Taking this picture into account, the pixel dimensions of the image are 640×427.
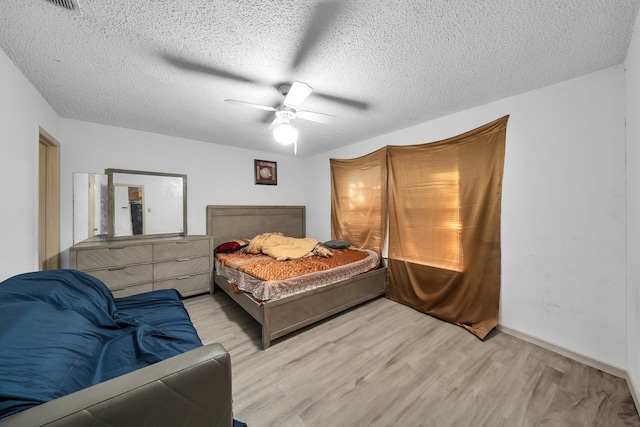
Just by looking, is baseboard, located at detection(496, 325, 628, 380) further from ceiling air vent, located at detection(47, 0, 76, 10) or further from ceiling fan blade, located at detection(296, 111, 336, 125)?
ceiling air vent, located at detection(47, 0, 76, 10)

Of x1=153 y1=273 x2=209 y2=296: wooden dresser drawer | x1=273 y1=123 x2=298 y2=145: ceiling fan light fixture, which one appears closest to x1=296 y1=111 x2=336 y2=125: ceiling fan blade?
x1=273 y1=123 x2=298 y2=145: ceiling fan light fixture

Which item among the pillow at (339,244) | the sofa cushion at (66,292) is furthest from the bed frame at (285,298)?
the sofa cushion at (66,292)

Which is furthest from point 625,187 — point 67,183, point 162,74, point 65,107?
point 67,183

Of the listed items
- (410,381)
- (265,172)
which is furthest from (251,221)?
(410,381)

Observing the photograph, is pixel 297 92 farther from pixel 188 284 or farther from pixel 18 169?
pixel 188 284

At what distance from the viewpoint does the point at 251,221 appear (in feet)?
13.7

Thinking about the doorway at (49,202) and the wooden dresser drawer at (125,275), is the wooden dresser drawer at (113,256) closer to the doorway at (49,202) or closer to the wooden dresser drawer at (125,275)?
the wooden dresser drawer at (125,275)

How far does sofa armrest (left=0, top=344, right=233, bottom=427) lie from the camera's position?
683 mm

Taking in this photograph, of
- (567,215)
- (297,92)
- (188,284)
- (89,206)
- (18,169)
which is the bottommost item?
(188,284)

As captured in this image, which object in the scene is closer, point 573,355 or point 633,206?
point 633,206

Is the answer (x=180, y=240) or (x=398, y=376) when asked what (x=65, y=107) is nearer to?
(x=180, y=240)

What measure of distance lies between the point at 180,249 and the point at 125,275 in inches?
24.8

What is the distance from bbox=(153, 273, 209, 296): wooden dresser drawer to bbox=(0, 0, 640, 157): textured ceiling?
2.12 m

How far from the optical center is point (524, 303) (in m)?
2.20
